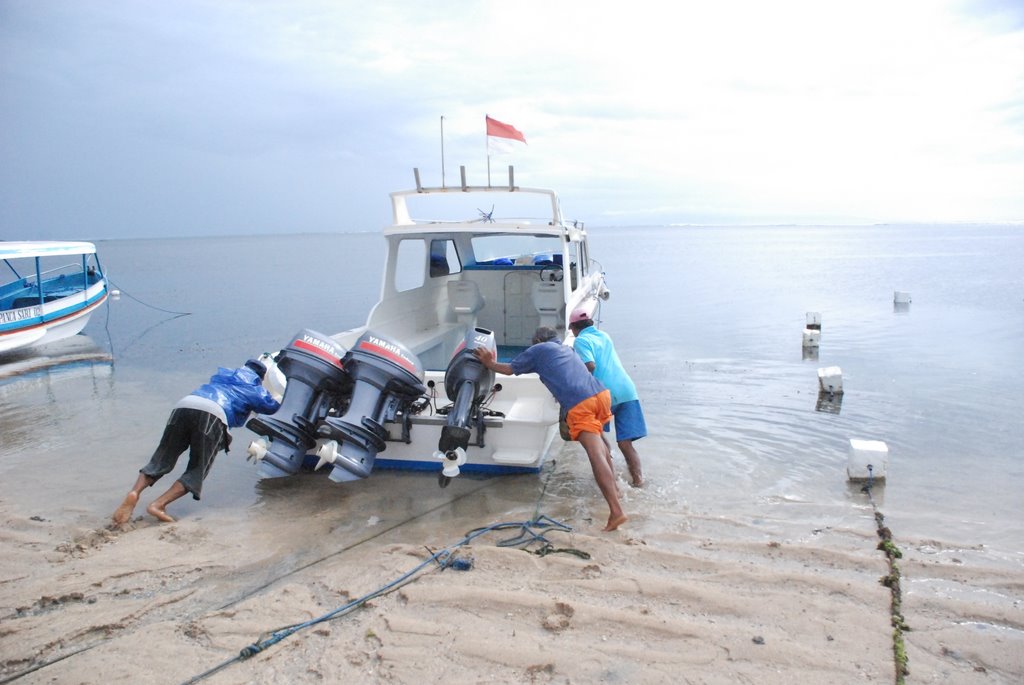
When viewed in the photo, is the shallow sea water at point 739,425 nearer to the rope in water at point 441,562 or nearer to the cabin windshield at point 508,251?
the rope in water at point 441,562

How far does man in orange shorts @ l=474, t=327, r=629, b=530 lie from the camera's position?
5.32 metres

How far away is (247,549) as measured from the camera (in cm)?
515

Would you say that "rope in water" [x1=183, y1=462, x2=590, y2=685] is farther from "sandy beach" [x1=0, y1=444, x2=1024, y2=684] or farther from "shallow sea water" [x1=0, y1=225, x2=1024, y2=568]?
"shallow sea water" [x1=0, y1=225, x2=1024, y2=568]

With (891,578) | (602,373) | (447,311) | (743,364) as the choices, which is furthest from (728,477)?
(743,364)

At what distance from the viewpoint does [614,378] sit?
6.26 m

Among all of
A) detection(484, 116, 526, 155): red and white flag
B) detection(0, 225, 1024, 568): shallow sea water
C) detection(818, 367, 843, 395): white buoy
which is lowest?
detection(0, 225, 1024, 568): shallow sea water

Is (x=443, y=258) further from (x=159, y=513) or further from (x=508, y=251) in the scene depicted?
(x=159, y=513)

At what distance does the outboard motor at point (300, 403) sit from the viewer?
566 cm

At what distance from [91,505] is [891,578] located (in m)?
6.31

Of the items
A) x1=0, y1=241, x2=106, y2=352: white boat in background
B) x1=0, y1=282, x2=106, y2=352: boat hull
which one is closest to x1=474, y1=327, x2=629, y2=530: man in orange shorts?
x1=0, y1=241, x2=106, y2=352: white boat in background

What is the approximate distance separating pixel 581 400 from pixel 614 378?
3.03 ft

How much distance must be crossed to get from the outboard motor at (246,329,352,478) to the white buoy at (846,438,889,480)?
179 inches

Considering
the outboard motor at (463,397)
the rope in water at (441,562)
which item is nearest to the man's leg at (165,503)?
the outboard motor at (463,397)

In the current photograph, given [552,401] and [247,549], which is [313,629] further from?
[552,401]
